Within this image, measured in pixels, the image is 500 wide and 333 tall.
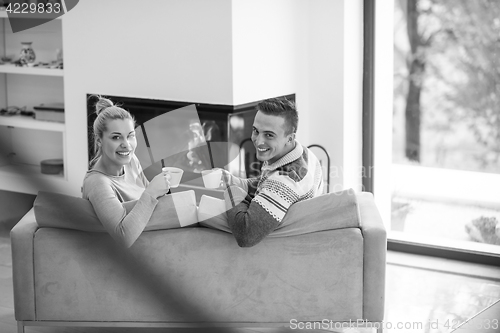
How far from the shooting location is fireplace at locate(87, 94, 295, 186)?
357cm

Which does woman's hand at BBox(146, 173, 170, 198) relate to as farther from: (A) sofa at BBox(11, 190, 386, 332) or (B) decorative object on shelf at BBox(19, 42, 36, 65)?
(B) decorative object on shelf at BBox(19, 42, 36, 65)

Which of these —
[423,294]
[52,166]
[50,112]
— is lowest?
[423,294]

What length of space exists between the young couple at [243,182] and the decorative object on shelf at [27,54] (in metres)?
2.03

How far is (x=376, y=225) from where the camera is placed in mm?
2338

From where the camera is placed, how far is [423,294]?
3.12m

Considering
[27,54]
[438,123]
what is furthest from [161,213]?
[27,54]

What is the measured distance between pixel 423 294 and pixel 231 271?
3.91 feet

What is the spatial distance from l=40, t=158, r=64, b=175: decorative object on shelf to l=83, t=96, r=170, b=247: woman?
177 cm

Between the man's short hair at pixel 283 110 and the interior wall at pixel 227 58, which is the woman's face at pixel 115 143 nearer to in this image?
the man's short hair at pixel 283 110

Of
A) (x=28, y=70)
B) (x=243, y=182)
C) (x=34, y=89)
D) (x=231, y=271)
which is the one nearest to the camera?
(x=231, y=271)

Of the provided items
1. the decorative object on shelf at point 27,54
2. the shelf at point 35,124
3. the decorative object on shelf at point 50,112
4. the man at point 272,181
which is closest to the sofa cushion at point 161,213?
the man at point 272,181

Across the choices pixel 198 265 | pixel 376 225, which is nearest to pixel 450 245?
pixel 376 225

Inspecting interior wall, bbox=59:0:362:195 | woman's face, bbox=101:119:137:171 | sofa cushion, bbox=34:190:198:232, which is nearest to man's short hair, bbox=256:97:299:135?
sofa cushion, bbox=34:190:198:232

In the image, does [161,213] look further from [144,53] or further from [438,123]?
[438,123]
